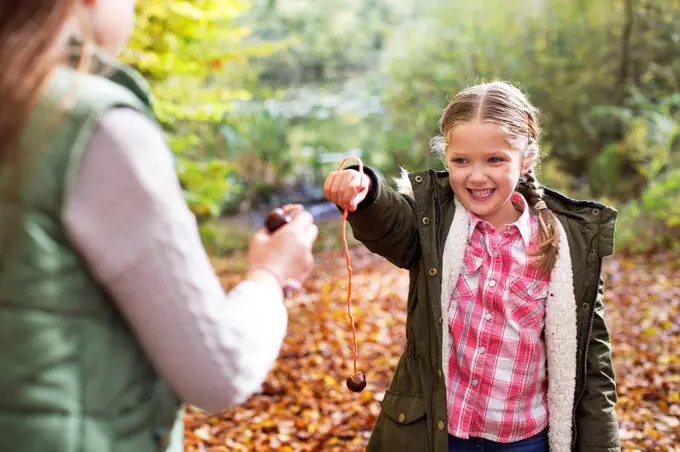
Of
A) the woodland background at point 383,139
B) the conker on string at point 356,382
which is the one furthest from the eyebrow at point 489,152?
the woodland background at point 383,139

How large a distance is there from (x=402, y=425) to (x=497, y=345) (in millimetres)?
460

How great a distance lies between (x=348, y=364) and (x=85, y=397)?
16.7 ft

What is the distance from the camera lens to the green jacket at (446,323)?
248 centimetres

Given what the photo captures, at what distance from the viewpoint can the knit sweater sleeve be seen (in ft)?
3.75

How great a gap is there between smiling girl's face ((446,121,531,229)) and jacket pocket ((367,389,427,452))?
76 centimetres

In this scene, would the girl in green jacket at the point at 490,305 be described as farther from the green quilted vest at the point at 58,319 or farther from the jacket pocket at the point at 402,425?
the green quilted vest at the point at 58,319

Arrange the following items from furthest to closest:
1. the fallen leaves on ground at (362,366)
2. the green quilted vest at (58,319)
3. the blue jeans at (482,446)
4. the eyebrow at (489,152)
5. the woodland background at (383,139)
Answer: the woodland background at (383,139) < the fallen leaves on ground at (362,366) < the eyebrow at (489,152) < the blue jeans at (482,446) < the green quilted vest at (58,319)

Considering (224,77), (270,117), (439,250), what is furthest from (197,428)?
(224,77)

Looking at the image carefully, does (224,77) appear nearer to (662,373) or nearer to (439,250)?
(662,373)

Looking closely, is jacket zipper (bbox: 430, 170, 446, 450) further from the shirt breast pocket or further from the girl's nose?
the shirt breast pocket

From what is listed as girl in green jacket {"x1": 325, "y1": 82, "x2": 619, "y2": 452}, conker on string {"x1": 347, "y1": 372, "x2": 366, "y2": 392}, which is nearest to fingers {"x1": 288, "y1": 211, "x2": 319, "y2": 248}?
girl in green jacket {"x1": 325, "y1": 82, "x2": 619, "y2": 452}

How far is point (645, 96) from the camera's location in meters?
12.3

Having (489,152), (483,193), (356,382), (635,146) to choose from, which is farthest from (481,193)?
(635,146)

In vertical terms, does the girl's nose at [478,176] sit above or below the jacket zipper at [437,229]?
above
